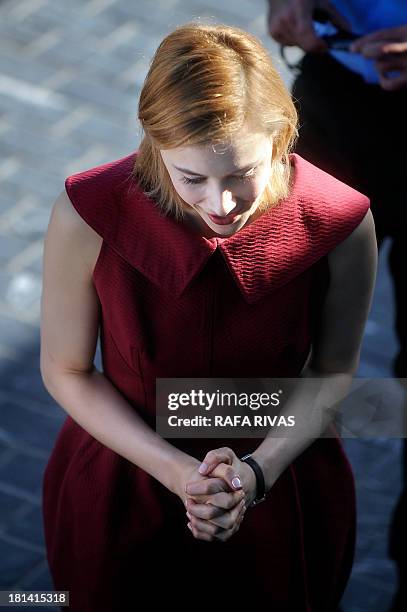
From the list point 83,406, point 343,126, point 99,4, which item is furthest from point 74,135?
point 83,406

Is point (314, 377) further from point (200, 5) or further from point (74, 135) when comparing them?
point (200, 5)

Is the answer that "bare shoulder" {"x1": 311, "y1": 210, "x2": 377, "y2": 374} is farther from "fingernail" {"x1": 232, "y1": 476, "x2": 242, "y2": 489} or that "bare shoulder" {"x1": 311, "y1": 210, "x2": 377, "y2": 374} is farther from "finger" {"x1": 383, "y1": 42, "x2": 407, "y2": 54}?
"finger" {"x1": 383, "y1": 42, "x2": 407, "y2": 54}

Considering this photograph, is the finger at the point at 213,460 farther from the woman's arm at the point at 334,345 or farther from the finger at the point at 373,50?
the finger at the point at 373,50

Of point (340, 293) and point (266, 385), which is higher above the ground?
point (340, 293)

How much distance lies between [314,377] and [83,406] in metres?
0.52

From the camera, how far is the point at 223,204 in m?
2.16

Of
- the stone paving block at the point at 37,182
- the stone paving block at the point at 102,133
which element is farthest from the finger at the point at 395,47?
the stone paving block at the point at 102,133

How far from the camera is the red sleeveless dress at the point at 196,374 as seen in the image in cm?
234

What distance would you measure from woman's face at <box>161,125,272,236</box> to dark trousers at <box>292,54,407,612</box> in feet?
3.41

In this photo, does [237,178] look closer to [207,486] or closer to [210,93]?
[210,93]

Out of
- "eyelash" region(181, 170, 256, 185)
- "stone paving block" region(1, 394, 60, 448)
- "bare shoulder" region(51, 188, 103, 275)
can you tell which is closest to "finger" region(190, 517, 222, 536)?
"bare shoulder" region(51, 188, 103, 275)

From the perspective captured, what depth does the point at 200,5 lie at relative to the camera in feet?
19.7

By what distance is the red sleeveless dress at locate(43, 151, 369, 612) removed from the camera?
2340 millimetres

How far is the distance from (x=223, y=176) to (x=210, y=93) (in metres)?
0.15
